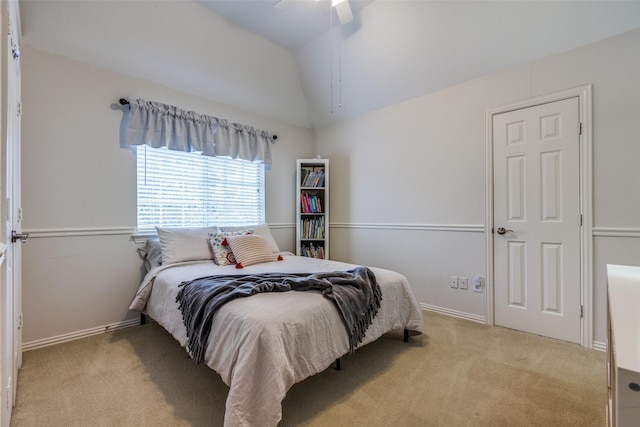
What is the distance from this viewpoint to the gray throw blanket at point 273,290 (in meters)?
1.59

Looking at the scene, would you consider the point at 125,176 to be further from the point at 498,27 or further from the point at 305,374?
the point at 498,27

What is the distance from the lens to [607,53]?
212cm

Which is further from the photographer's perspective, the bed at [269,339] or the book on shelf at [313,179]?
the book on shelf at [313,179]

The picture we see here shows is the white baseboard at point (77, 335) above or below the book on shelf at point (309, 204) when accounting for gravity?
below

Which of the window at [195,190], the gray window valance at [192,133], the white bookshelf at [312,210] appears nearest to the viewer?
the gray window valance at [192,133]

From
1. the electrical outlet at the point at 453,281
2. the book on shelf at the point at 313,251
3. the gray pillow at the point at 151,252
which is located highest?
the gray pillow at the point at 151,252

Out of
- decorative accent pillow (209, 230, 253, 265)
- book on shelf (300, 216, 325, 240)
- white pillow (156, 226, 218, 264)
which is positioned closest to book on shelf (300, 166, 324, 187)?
book on shelf (300, 216, 325, 240)

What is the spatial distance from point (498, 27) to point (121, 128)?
11.2ft

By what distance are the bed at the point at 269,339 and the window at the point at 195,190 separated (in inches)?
42.6

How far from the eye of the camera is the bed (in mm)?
1261

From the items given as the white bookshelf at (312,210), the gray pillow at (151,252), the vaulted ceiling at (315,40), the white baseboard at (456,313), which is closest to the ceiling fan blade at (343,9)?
the vaulted ceiling at (315,40)

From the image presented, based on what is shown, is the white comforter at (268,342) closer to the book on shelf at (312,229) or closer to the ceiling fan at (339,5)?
the book on shelf at (312,229)

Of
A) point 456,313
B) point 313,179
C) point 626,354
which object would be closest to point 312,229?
point 313,179

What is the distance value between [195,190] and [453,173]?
278 centimetres
